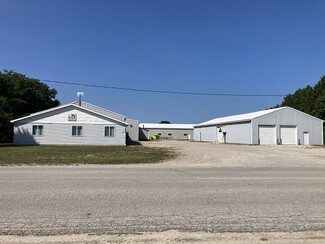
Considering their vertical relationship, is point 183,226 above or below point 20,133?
below

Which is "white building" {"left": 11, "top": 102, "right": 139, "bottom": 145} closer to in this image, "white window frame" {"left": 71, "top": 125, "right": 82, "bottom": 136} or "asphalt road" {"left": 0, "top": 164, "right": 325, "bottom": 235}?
"white window frame" {"left": 71, "top": 125, "right": 82, "bottom": 136}

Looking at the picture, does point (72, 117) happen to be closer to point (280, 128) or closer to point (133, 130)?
point (133, 130)

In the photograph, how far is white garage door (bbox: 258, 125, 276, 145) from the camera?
4125 cm

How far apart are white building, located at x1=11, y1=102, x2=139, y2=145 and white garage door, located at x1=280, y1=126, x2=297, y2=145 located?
19609 millimetres

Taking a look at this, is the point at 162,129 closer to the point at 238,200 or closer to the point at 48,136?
the point at 48,136

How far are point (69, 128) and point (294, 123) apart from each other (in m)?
27.1

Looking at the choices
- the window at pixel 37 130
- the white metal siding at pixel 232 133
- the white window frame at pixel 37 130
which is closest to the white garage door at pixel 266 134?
the white metal siding at pixel 232 133

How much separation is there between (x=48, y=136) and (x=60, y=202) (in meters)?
31.0

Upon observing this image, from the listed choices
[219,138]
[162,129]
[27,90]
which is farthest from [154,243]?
A: [162,129]

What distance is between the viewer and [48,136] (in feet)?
119

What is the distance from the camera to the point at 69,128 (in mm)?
36719

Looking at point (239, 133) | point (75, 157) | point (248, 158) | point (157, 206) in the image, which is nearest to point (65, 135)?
point (75, 157)

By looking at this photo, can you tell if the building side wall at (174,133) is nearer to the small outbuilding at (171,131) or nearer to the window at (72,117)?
the small outbuilding at (171,131)

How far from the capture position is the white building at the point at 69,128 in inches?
1419
